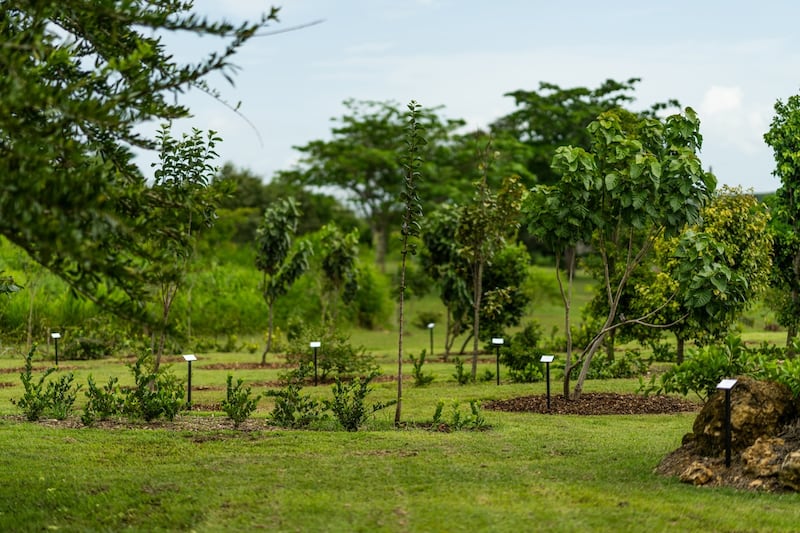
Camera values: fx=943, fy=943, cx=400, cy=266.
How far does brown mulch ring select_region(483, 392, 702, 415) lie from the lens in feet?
46.6

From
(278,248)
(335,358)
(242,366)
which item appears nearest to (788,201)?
(335,358)

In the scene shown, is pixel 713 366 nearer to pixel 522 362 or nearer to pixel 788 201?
pixel 522 362

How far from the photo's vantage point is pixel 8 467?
10.1 m

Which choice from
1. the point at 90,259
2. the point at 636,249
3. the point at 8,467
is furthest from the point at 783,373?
the point at 636,249

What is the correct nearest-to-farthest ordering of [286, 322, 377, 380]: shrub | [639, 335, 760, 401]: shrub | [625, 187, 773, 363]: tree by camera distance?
1. [639, 335, 760, 401]: shrub
2. [625, 187, 773, 363]: tree
3. [286, 322, 377, 380]: shrub

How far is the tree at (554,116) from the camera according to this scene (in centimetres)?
5428

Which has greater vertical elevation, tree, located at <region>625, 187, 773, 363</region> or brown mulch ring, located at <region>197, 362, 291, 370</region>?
tree, located at <region>625, 187, 773, 363</region>

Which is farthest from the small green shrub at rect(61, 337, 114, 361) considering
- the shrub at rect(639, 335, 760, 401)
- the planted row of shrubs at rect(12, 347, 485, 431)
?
the shrub at rect(639, 335, 760, 401)

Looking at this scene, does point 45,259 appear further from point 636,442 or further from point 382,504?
point 636,442

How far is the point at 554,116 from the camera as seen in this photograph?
5525 centimetres

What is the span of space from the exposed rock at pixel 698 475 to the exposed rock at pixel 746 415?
1.16 feet

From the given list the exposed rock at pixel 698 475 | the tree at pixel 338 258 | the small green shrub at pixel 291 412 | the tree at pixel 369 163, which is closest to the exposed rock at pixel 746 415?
the exposed rock at pixel 698 475

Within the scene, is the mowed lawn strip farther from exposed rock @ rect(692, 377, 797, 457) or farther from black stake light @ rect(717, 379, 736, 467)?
exposed rock @ rect(692, 377, 797, 457)

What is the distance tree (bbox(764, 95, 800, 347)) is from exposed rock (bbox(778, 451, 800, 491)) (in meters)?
13.4
